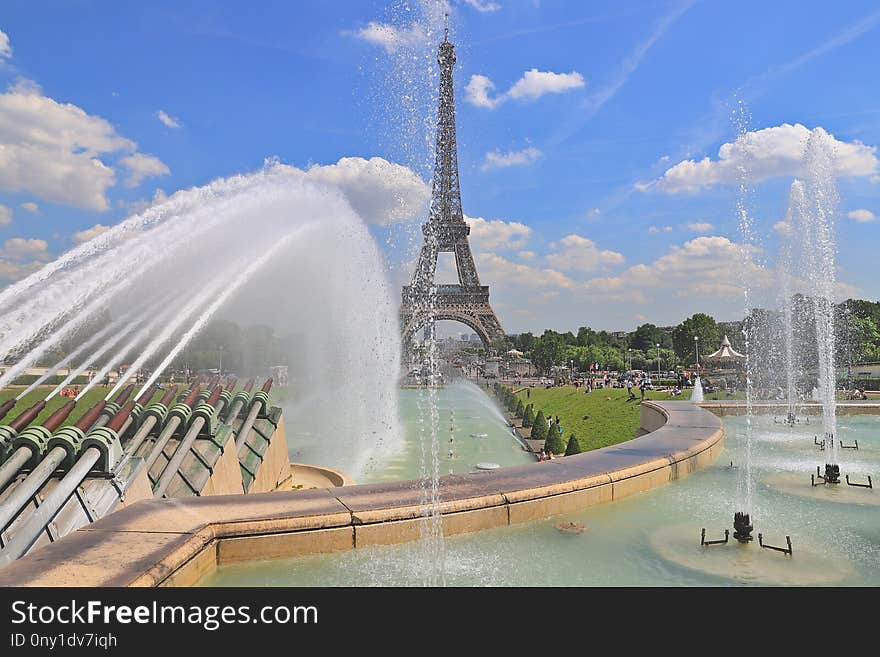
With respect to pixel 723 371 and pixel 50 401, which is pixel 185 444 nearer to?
pixel 50 401

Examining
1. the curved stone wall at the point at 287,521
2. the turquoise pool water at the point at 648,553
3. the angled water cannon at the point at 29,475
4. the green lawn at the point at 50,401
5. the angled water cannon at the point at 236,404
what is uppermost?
the angled water cannon at the point at 236,404

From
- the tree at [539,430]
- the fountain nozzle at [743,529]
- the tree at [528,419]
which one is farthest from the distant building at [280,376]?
the fountain nozzle at [743,529]

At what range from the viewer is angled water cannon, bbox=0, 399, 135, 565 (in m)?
6.08

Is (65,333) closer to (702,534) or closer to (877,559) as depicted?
(702,534)

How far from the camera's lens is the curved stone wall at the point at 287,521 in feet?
15.8

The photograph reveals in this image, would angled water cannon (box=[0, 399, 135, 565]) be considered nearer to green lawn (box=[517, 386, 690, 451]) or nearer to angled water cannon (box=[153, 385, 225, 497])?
angled water cannon (box=[153, 385, 225, 497])

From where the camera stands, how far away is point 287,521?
5.89m

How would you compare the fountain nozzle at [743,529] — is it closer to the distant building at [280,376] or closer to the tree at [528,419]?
the tree at [528,419]

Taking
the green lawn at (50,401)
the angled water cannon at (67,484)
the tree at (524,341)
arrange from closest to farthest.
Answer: the angled water cannon at (67,484)
the green lawn at (50,401)
the tree at (524,341)

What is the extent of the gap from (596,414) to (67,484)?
28890 millimetres

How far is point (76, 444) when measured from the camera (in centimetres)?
736

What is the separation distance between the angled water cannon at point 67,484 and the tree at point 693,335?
86.2m

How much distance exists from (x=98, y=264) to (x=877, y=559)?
13803 mm
